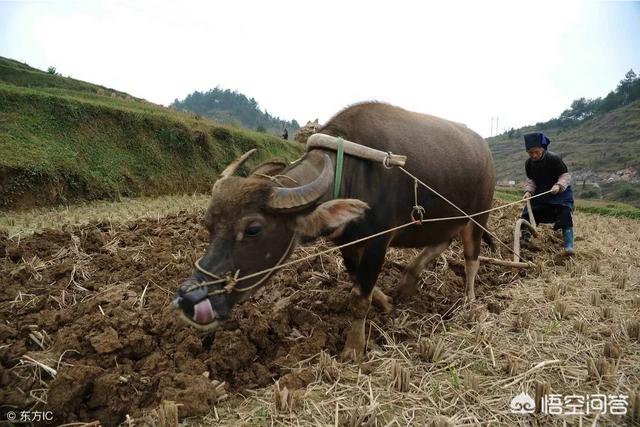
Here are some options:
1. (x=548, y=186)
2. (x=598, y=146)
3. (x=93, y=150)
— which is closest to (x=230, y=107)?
(x=598, y=146)

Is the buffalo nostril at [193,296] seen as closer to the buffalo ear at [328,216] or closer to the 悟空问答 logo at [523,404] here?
the buffalo ear at [328,216]

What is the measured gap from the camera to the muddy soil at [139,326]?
1.93 meters

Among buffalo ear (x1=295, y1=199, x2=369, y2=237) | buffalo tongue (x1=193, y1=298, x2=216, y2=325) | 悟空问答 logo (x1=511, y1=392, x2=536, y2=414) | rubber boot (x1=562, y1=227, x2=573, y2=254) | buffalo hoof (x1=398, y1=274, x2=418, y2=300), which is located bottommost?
悟空问答 logo (x1=511, y1=392, x2=536, y2=414)

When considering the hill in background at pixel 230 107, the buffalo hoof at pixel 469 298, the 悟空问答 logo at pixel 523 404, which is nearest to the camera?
the 悟空问答 logo at pixel 523 404

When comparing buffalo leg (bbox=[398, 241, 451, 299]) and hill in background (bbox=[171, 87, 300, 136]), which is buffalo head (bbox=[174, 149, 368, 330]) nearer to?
buffalo leg (bbox=[398, 241, 451, 299])

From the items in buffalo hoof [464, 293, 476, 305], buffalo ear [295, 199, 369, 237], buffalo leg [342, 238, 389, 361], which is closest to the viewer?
buffalo ear [295, 199, 369, 237]

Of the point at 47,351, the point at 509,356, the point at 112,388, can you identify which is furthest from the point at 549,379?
the point at 47,351

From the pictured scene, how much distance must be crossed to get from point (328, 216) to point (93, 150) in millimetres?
11308

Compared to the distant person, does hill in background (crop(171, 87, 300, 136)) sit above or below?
above

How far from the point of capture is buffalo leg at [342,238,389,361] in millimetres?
2631

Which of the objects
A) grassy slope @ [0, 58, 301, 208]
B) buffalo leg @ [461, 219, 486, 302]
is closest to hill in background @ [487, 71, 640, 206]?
grassy slope @ [0, 58, 301, 208]

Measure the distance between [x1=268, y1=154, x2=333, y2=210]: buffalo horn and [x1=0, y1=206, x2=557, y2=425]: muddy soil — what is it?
927 millimetres

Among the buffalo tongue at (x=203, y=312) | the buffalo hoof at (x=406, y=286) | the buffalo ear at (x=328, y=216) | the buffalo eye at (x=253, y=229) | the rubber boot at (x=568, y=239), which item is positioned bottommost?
the buffalo hoof at (x=406, y=286)

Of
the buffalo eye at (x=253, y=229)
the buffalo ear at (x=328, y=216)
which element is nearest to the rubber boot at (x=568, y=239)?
the buffalo ear at (x=328, y=216)
